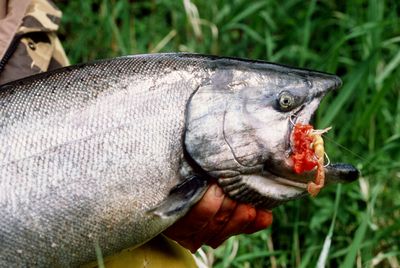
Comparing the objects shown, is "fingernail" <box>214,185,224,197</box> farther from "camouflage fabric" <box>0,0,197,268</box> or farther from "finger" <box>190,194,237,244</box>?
"camouflage fabric" <box>0,0,197,268</box>

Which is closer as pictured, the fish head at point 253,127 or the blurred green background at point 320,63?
the fish head at point 253,127

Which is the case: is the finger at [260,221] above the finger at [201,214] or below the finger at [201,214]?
below

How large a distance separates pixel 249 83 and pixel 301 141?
0.23m

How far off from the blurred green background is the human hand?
0.33 m

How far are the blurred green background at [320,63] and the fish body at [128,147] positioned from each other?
493 millimetres

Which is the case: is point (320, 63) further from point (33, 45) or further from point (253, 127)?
point (253, 127)

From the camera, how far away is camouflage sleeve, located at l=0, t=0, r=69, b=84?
3.05 meters

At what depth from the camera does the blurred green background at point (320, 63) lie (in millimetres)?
3520

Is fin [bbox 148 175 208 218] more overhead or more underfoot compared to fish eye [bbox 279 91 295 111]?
more underfoot

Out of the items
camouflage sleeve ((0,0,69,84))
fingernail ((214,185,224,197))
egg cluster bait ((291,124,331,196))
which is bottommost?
fingernail ((214,185,224,197))

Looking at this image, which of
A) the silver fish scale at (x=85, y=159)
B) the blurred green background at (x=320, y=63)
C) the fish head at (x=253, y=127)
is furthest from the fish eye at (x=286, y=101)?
the blurred green background at (x=320, y=63)

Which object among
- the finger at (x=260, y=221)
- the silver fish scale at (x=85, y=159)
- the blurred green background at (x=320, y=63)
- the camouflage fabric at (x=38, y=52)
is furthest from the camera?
the blurred green background at (x=320, y=63)

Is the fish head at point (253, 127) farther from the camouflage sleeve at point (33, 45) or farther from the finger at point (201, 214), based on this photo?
the camouflage sleeve at point (33, 45)

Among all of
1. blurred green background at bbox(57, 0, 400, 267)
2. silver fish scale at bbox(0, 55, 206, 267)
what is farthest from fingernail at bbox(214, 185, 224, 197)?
blurred green background at bbox(57, 0, 400, 267)
